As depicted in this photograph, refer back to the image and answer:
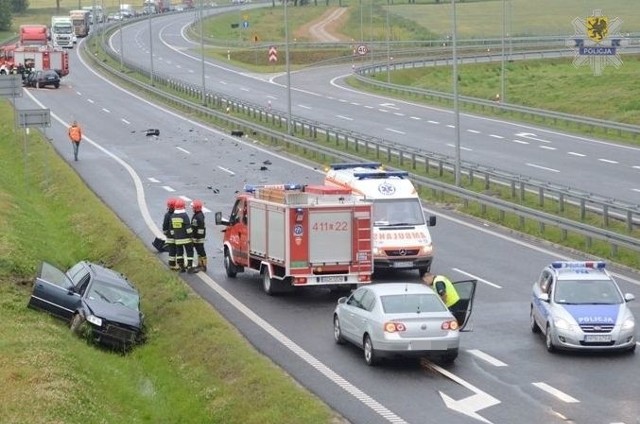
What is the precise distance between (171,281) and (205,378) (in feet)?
24.5

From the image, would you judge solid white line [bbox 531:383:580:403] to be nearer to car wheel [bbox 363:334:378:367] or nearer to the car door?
car wheel [bbox 363:334:378:367]

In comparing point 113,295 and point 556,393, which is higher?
point 113,295

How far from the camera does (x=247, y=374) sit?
21.6 m

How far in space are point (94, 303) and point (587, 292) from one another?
908cm

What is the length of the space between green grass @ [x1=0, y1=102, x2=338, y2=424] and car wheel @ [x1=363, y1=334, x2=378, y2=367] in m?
1.51

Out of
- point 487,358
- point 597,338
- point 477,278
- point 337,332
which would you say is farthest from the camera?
point 477,278

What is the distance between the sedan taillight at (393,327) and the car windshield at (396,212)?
367 inches

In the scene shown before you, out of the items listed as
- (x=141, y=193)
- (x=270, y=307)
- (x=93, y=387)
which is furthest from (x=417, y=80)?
(x=93, y=387)

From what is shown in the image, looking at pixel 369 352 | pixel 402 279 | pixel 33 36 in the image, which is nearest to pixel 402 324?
→ pixel 369 352

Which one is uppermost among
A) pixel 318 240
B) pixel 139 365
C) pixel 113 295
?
pixel 318 240

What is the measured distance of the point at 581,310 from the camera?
2267 centimetres

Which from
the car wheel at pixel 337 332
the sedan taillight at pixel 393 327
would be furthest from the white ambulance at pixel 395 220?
the sedan taillight at pixel 393 327

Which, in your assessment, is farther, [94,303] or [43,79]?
[43,79]

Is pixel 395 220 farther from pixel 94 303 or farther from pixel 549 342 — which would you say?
pixel 549 342
